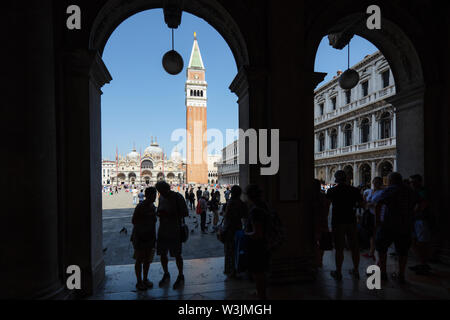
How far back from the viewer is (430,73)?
4824mm

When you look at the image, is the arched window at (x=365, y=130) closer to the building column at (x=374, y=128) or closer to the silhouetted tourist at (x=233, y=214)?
the building column at (x=374, y=128)

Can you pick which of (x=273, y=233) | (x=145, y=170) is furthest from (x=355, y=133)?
(x=145, y=170)

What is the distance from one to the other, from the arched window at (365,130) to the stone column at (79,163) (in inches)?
920

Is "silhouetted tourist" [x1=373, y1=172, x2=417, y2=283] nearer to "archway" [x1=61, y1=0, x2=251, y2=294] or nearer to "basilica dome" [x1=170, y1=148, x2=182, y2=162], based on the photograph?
"archway" [x1=61, y1=0, x2=251, y2=294]

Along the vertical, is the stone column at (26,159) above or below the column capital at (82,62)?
below

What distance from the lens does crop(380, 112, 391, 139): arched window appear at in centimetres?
1919

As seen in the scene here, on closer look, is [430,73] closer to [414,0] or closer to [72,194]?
[414,0]

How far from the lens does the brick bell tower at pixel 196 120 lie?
222 ft

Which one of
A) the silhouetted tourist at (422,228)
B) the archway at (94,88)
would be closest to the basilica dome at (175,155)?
the archway at (94,88)

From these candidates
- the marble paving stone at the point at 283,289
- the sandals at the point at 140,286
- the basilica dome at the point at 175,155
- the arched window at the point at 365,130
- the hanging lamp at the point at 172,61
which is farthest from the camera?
the basilica dome at the point at 175,155

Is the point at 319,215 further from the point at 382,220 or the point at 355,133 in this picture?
the point at 355,133

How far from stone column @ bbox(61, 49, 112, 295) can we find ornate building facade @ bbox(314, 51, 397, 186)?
18.6 meters
